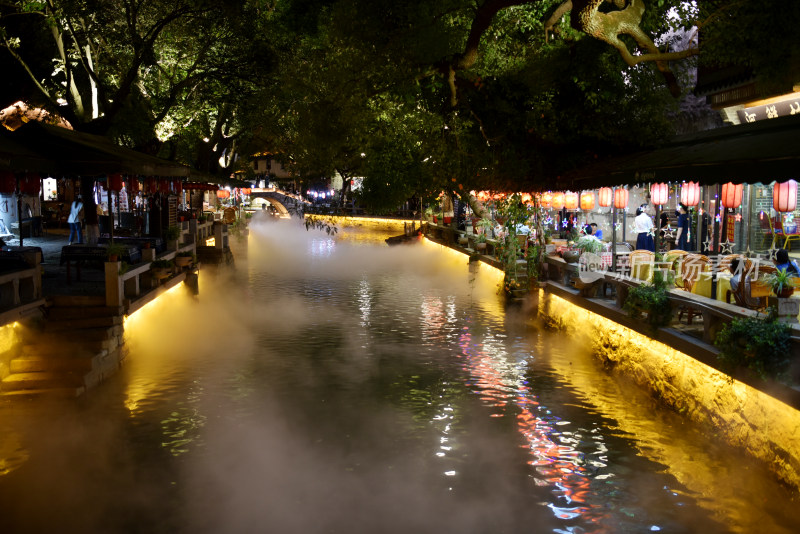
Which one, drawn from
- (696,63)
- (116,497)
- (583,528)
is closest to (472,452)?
(583,528)

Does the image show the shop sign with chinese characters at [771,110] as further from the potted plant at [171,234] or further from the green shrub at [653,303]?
the potted plant at [171,234]

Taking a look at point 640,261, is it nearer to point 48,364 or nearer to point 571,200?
point 571,200

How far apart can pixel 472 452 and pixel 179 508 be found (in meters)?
4.04

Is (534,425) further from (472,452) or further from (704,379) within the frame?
(704,379)

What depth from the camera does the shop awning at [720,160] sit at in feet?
32.0

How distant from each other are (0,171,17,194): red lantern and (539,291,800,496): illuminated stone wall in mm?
12387

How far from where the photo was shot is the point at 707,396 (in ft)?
34.5

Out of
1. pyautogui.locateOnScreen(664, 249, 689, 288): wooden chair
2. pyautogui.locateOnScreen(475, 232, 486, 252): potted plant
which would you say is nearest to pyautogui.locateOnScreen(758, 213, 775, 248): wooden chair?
pyautogui.locateOnScreen(664, 249, 689, 288): wooden chair

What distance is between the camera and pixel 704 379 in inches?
417

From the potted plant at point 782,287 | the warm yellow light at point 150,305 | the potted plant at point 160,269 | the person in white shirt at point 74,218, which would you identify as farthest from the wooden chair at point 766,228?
the person in white shirt at point 74,218

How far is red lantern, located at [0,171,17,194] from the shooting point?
14.9 metres

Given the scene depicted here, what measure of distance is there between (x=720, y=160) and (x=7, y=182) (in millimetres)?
13463

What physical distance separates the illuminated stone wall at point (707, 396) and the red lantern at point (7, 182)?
1239 cm

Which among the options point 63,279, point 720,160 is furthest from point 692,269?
point 63,279
